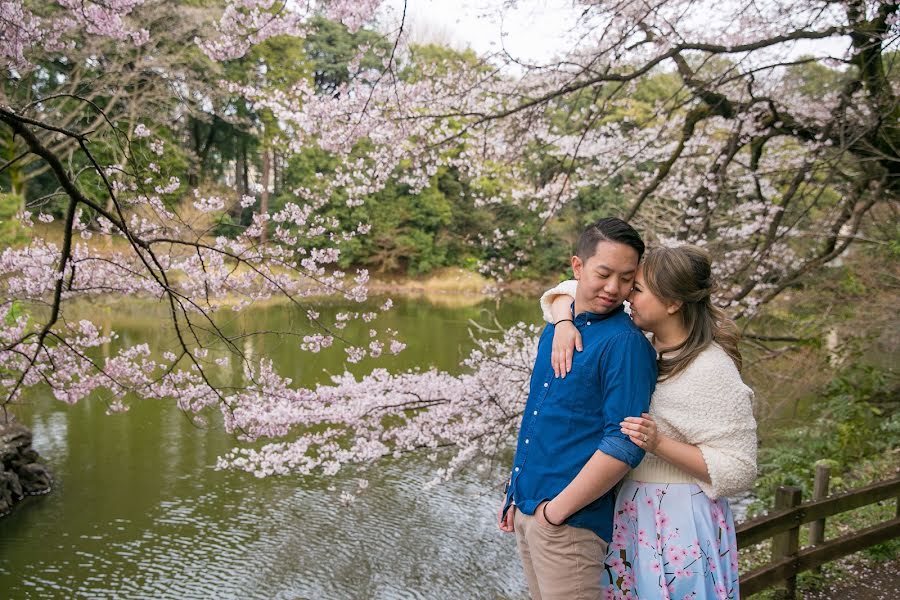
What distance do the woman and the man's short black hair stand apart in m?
0.05

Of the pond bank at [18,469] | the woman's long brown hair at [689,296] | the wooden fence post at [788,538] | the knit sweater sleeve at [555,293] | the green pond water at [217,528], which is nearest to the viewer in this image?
the woman's long brown hair at [689,296]

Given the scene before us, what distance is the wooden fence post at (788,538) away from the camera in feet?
9.06

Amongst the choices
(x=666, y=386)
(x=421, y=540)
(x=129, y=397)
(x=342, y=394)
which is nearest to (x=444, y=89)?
(x=342, y=394)

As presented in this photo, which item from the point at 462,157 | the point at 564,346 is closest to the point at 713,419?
the point at 564,346

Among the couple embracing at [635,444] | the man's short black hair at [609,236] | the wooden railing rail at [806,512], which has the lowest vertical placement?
the wooden railing rail at [806,512]

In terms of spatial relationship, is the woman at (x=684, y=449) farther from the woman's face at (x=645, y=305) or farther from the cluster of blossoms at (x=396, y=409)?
the cluster of blossoms at (x=396, y=409)

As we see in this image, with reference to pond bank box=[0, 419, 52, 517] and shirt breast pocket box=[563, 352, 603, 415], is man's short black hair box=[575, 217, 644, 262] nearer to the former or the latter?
shirt breast pocket box=[563, 352, 603, 415]

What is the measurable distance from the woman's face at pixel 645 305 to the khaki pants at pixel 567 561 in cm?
46

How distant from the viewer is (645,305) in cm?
145

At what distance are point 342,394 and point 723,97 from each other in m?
3.83

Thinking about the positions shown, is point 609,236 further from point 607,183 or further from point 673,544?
point 607,183

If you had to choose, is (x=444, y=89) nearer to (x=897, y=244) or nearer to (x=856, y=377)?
(x=897, y=244)

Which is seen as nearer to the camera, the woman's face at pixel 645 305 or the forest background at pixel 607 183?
the woman's face at pixel 645 305

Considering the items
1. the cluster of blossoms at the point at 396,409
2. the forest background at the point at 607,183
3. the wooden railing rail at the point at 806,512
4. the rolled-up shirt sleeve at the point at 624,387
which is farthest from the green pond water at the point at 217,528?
the rolled-up shirt sleeve at the point at 624,387
